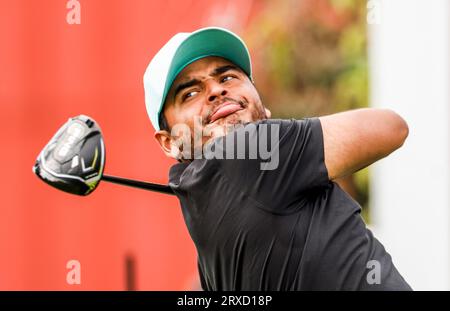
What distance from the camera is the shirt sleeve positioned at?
2180 mm

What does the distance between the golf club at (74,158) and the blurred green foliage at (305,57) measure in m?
4.09

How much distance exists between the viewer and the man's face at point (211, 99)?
2.39 m

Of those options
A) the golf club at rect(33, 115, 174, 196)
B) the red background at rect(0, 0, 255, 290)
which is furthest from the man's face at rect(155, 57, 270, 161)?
the red background at rect(0, 0, 255, 290)

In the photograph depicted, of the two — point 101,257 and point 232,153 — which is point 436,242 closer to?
point 101,257

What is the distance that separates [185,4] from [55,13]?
0.90 metres

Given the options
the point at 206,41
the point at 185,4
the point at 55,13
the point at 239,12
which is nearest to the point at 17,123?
the point at 55,13

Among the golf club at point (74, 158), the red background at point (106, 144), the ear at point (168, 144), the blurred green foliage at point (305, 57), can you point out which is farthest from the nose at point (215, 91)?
Answer: the blurred green foliage at point (305, 57)

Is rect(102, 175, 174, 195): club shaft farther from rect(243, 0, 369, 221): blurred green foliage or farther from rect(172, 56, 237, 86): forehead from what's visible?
rect(243, 0, 369, 221): blurred green foliage

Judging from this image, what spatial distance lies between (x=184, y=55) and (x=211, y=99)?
0.54 ft

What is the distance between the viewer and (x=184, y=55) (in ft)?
8.04

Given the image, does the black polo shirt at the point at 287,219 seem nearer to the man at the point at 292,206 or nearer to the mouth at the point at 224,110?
the man at the point at 292,206

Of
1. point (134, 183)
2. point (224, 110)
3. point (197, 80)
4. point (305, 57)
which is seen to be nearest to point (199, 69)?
point (197, 80)

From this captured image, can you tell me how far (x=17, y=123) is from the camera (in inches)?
215

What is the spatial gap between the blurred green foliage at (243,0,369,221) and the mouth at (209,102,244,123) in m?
3.95
